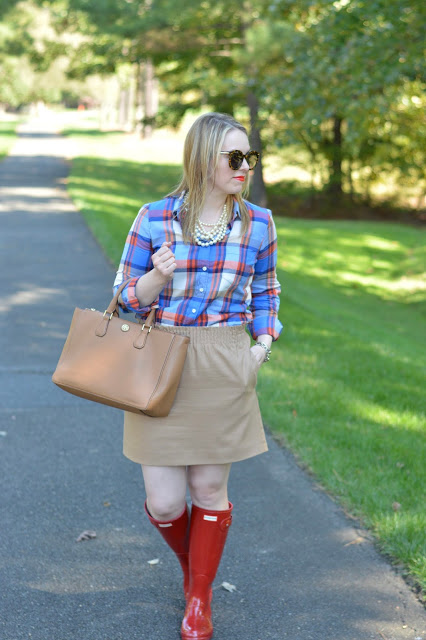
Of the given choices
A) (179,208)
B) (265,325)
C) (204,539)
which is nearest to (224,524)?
(204,539)

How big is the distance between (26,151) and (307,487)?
34.1m

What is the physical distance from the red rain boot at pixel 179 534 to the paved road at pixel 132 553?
18 cm

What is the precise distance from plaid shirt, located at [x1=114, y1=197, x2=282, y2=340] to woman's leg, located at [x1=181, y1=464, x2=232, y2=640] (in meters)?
0.57

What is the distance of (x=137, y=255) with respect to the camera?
9.64 ft

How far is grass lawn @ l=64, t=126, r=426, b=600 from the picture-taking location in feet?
14.1

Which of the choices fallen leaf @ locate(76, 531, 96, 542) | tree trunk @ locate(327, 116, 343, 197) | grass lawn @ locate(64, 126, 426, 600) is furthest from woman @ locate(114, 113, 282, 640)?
tree trunk @ locate(327, 116, 343, 197)

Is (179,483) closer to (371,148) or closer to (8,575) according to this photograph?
(8,575)

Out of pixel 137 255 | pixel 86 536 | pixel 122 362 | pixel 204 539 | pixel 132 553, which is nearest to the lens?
pixel 122 362

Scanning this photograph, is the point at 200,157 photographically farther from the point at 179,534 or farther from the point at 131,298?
the point at 179,534

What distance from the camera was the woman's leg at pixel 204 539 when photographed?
3004 millimetres

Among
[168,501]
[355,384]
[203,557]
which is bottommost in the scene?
[355,384]

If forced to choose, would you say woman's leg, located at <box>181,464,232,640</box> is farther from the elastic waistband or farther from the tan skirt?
the elastic waistband

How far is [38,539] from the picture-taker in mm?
3848

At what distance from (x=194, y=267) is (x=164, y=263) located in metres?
0.21
